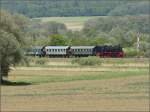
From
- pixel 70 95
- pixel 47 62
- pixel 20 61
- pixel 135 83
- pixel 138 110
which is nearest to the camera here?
pixel 138 110

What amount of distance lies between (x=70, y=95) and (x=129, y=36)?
101557 mm

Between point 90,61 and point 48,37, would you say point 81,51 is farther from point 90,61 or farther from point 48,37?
point 48,37

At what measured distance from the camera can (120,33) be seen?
146375 millimetres

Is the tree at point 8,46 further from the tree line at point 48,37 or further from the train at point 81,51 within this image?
the train at point 81,51

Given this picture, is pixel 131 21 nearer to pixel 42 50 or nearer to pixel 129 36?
pixel 129 36

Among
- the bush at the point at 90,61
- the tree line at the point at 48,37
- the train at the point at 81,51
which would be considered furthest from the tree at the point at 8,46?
the train at the point at 81,51

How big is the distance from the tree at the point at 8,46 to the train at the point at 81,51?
38.3 meters

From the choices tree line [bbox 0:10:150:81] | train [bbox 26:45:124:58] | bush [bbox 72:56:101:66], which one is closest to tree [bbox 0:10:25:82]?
tree line [bbox 0:10:150:81]

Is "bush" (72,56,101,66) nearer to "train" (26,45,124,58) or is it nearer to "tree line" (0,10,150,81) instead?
"tree line" (0,10,150,81)

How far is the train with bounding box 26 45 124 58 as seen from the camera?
96750 millimetres

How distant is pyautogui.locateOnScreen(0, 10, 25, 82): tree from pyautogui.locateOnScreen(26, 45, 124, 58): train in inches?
1510

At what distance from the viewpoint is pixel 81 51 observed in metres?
99.5

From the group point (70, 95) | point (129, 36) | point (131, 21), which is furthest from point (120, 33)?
point (70, 95)

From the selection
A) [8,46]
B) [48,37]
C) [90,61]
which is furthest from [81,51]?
[8,46]
